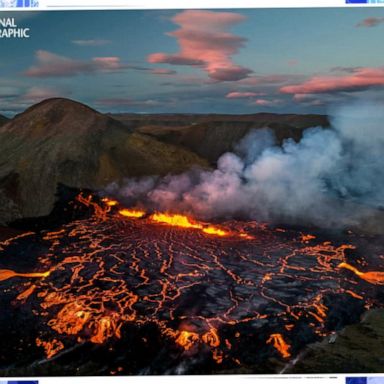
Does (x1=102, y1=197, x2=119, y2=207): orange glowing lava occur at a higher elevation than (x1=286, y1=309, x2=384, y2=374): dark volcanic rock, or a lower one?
higher

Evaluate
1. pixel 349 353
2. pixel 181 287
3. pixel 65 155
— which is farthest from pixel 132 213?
pixel 349 353

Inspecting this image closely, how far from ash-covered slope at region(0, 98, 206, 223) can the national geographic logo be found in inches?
286

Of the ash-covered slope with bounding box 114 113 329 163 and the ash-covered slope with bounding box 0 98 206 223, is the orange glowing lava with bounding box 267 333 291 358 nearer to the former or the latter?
the ash-covered slope with bounding box 0 98 206 223

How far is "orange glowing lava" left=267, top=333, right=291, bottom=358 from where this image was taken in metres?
7.32

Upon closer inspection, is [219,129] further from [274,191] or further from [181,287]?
[181,287]

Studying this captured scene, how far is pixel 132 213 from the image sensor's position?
47.1 feet

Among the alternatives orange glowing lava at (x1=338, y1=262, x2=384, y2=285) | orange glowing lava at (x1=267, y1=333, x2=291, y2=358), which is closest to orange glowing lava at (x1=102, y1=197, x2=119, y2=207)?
orange glowing lava at (x1=338, y1=262, x2=384, y2=285)

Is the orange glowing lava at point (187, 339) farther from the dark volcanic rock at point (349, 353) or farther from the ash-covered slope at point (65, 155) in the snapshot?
the ash-covered slope at point (65, 155)

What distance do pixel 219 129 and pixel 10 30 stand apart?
20102mm

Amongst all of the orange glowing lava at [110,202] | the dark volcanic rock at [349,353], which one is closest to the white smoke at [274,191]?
the orange glowing lava at [110,202]

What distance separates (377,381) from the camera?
21.5 ft

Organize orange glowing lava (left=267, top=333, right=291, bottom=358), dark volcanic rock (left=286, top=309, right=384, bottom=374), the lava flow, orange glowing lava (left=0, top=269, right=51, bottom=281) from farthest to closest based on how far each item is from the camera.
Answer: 1. orange glowing lava (left=0, top=269, right=51, bottom=281)
2. the lava flow
3. orange glowing lava (left=267, top=333, right=291, bottom=358)
4. dark volcanic rock (left=286, top=309, right=384, bottom=374)

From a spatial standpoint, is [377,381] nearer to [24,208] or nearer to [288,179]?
[288,179]

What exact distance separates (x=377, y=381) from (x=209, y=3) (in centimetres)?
647
